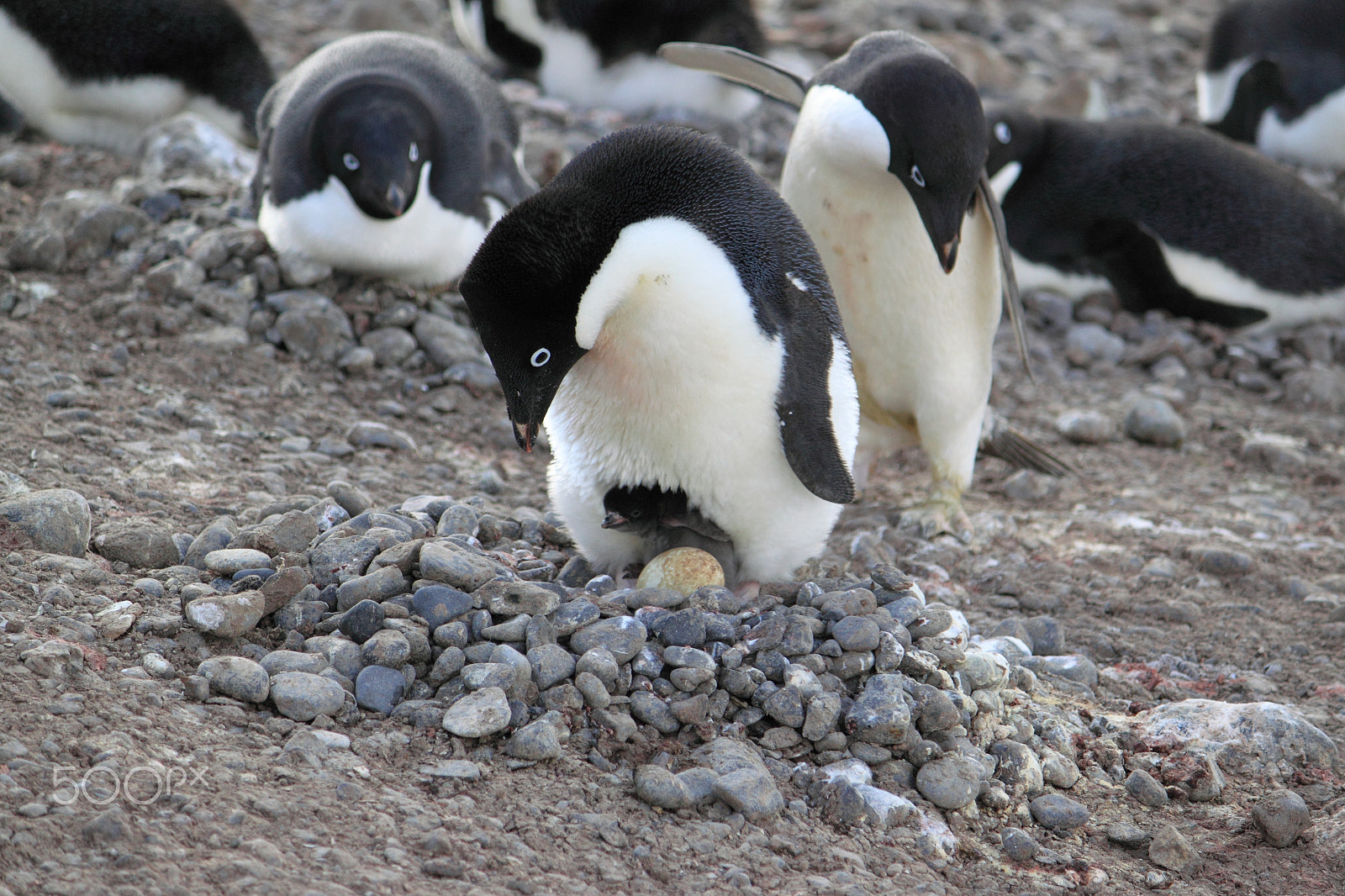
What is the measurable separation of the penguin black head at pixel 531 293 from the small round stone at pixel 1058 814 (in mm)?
1129

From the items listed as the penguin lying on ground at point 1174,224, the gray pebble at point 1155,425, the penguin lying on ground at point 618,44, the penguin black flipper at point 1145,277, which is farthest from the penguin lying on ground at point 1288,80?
the gray pebble at point 1155,425

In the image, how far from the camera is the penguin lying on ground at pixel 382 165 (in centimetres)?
386

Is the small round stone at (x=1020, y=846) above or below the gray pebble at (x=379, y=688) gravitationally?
below

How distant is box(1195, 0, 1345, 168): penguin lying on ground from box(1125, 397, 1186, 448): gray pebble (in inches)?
131

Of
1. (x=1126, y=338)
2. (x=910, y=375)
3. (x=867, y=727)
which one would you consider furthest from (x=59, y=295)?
(x=1126, y=338)

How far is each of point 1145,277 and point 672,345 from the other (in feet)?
12.2

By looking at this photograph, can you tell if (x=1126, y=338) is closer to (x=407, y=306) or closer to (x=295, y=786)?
(x=407, y=306)

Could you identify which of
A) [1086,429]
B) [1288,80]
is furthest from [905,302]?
[1288,80]

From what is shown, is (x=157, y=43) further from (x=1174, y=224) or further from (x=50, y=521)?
(x=1174, y=224)

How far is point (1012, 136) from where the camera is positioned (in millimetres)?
5305

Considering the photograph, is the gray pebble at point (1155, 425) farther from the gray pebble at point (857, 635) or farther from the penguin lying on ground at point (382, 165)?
the gray pebble at point (857, 635)

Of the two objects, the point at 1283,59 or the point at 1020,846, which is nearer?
the point at 1020,846

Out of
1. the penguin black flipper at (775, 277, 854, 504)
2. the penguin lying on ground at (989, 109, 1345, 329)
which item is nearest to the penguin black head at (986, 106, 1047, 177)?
the penguin lying on ground at (989, 109, 1345, 329)

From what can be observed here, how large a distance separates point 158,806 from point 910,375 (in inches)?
94.6
